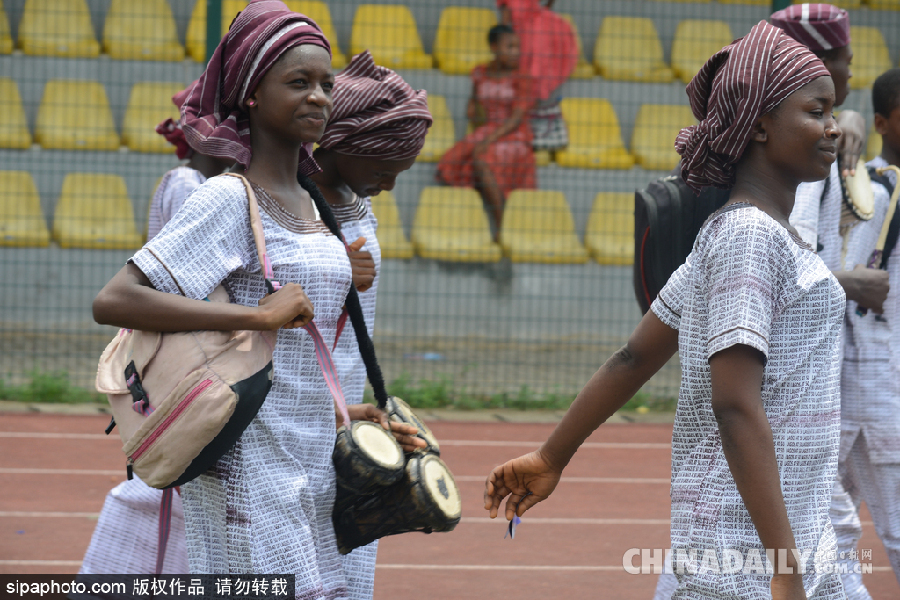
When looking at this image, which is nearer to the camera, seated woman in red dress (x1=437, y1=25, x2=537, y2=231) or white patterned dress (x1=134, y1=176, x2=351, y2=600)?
white patterned dress (x1=134, y1=176, x2=351, y2=600)

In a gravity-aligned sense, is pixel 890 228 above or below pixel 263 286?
above

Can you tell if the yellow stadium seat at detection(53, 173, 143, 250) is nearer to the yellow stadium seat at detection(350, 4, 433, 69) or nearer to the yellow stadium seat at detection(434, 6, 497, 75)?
the yellow stadium seat at detection(350, 4, 433, 69)

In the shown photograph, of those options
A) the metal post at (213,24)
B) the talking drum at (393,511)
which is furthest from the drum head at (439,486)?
the metal post at (213,24)

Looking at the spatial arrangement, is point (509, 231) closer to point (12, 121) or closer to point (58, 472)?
point (58, 472)

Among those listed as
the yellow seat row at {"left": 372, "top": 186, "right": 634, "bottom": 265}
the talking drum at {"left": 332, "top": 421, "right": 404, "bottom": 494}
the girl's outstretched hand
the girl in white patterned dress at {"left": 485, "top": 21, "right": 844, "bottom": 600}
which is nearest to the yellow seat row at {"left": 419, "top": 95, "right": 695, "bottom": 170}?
the yellow seat row at {"left": 372, "top": 186, "right": 634, "bottom": 265}

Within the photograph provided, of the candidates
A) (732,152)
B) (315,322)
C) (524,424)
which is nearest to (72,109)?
(524,424)

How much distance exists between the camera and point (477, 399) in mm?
8266

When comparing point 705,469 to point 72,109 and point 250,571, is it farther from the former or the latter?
point 72,109

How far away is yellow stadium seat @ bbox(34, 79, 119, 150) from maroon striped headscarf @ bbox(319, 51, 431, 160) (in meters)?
6.11

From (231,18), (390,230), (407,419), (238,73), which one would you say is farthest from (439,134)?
(238,73)

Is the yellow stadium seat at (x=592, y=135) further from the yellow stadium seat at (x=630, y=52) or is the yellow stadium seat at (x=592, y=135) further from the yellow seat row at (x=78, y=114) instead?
the yellow seat row at (x=78, y=114)

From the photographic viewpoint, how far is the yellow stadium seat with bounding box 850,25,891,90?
10031mm

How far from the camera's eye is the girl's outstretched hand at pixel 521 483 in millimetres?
2668

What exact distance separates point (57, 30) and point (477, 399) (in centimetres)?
469
